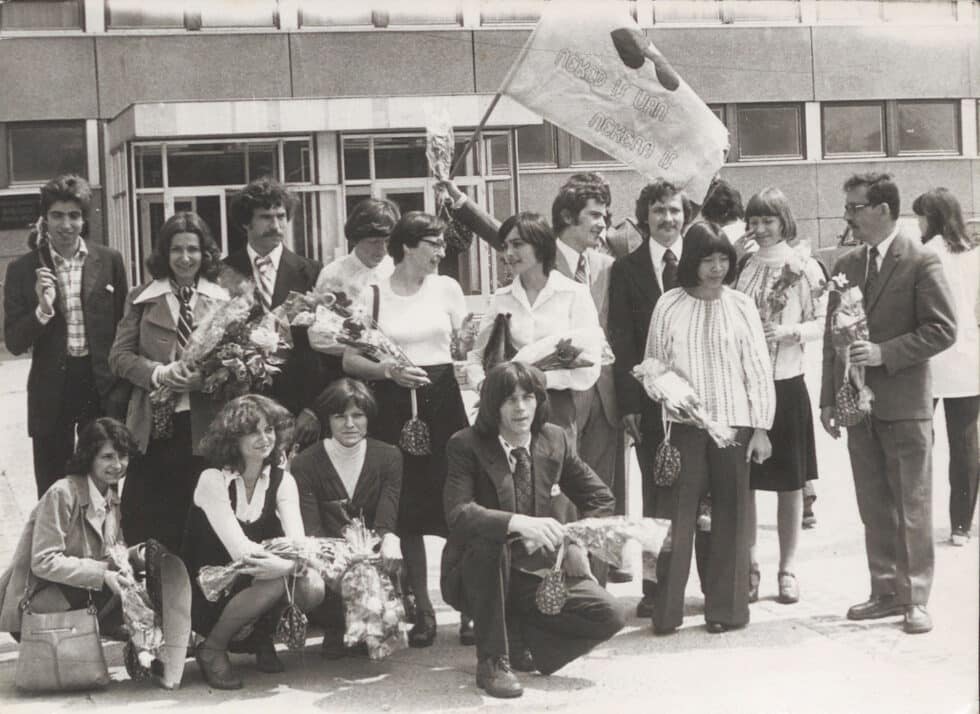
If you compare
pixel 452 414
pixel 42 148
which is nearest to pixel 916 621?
pixel 452 414

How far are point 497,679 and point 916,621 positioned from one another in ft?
6.48

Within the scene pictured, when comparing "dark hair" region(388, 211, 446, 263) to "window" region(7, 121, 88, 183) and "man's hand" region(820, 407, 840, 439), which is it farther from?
"window" region(7, 121, 88, 183)

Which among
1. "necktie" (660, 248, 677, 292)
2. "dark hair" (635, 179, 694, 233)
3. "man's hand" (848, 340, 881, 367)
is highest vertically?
"dark hair" (635, 179, 694, 233)

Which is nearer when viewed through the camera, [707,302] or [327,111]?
[707,302]

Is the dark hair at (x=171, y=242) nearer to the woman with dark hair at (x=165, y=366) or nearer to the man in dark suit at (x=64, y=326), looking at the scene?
the woman with dark hair at (x=165, y=366)

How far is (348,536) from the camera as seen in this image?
600 cm

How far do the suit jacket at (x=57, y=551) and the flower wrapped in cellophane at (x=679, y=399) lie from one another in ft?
8.29

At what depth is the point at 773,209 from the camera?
7203 mm

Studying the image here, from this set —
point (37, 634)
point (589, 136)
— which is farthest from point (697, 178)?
point (37, 634)

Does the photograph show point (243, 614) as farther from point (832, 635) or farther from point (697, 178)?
point (697, 178)

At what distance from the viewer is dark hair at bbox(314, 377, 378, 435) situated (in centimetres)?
611

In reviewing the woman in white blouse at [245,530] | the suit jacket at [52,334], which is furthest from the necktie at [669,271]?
the suit jacket at [52,334]

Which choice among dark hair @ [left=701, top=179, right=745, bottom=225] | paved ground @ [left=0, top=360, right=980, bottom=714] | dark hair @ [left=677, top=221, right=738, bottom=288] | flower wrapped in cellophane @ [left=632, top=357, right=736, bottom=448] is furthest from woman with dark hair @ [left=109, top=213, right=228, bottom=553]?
dark hair @ [left=701, top=179, right=745, bottom=225]

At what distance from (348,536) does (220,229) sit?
2063cm
